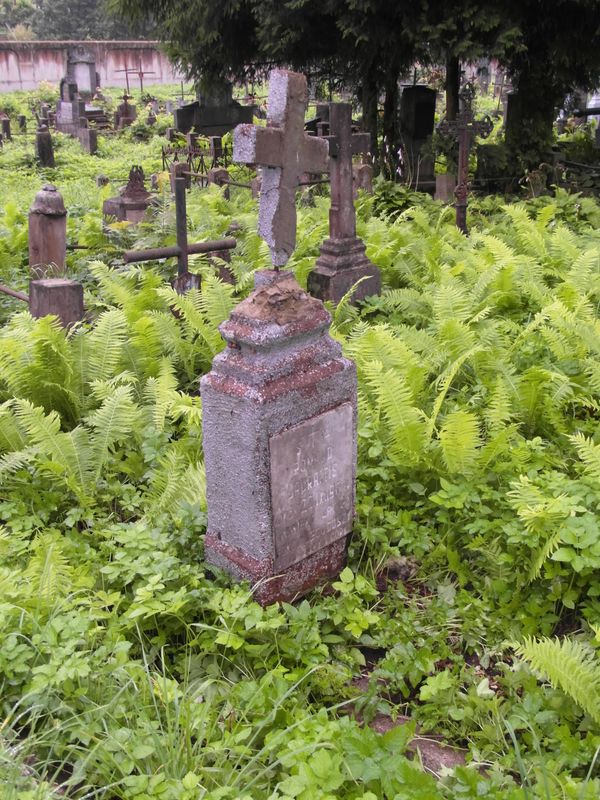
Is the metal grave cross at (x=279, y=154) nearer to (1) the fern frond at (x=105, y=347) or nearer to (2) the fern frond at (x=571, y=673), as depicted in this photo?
(2) the fern frond at (x=571, y=673)

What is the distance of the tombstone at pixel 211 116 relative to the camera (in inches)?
664

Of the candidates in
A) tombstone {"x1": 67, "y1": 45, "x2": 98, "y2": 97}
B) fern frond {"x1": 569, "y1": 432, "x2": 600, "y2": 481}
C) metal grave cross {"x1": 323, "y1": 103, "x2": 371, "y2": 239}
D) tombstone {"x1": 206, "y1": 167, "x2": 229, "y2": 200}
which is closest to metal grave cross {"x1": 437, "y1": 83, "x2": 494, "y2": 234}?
metal grave cross {"x1": 323, "y1": 103, "x2": 371, "y2": 239}

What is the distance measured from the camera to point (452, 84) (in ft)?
37.5

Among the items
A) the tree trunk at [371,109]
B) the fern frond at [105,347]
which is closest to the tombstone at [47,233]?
the fern frond at [105,347]

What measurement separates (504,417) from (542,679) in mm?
1440

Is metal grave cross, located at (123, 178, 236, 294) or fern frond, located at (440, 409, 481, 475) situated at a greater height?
metal grave cross, located at (123, 178, 236, 294)

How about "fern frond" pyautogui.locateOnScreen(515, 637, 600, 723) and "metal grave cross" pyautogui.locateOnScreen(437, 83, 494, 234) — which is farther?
"metal grave cross" pyautogui.locateOnScreen(437, 83, 494, 234)

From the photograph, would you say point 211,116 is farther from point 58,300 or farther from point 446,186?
point 58,300

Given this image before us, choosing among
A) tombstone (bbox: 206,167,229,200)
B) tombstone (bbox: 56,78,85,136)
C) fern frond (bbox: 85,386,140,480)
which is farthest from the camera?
tombstone (bbox: 56,78,85,136)

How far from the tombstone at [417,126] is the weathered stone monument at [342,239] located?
5.72m

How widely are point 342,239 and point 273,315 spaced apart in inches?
150

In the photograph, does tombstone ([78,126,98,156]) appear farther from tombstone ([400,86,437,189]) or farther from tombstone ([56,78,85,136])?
tombstone ([400,86,437,189])

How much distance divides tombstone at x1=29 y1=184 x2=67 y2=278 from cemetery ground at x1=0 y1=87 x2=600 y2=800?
1624mm

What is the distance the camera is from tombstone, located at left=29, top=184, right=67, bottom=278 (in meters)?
6.41
